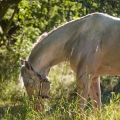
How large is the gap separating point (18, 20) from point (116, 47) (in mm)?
6595

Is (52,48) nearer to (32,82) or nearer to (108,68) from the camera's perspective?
(32,82)

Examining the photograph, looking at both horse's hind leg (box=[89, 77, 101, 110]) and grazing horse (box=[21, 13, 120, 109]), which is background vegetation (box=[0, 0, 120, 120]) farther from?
horse's hind leg (box=[89, 77, 101, 110])

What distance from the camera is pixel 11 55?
36.1 feet

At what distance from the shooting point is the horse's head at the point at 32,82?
5.76 m

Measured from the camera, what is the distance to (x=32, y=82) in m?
5.80

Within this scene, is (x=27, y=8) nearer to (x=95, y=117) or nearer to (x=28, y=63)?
(x=28, y=63)

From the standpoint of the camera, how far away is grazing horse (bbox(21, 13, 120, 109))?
5.82 m

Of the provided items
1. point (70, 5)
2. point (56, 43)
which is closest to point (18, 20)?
point (70, 5)

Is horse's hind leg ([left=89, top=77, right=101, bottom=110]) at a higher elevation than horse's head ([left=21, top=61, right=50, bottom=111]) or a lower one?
lower

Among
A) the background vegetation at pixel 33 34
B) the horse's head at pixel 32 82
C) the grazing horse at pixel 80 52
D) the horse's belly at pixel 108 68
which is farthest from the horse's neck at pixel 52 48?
the background vegetation at pixel 33 34

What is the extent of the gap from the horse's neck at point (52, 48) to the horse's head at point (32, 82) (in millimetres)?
183

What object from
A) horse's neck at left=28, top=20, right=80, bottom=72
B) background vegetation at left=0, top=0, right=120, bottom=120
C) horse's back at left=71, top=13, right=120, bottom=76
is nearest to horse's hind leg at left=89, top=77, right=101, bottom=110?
horse's back at left=71, top=13, right=120, bottom=76

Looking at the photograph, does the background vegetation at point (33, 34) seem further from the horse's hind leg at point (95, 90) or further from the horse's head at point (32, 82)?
the horse's head at point (32, 82)

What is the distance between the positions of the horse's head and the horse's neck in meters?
0.18
